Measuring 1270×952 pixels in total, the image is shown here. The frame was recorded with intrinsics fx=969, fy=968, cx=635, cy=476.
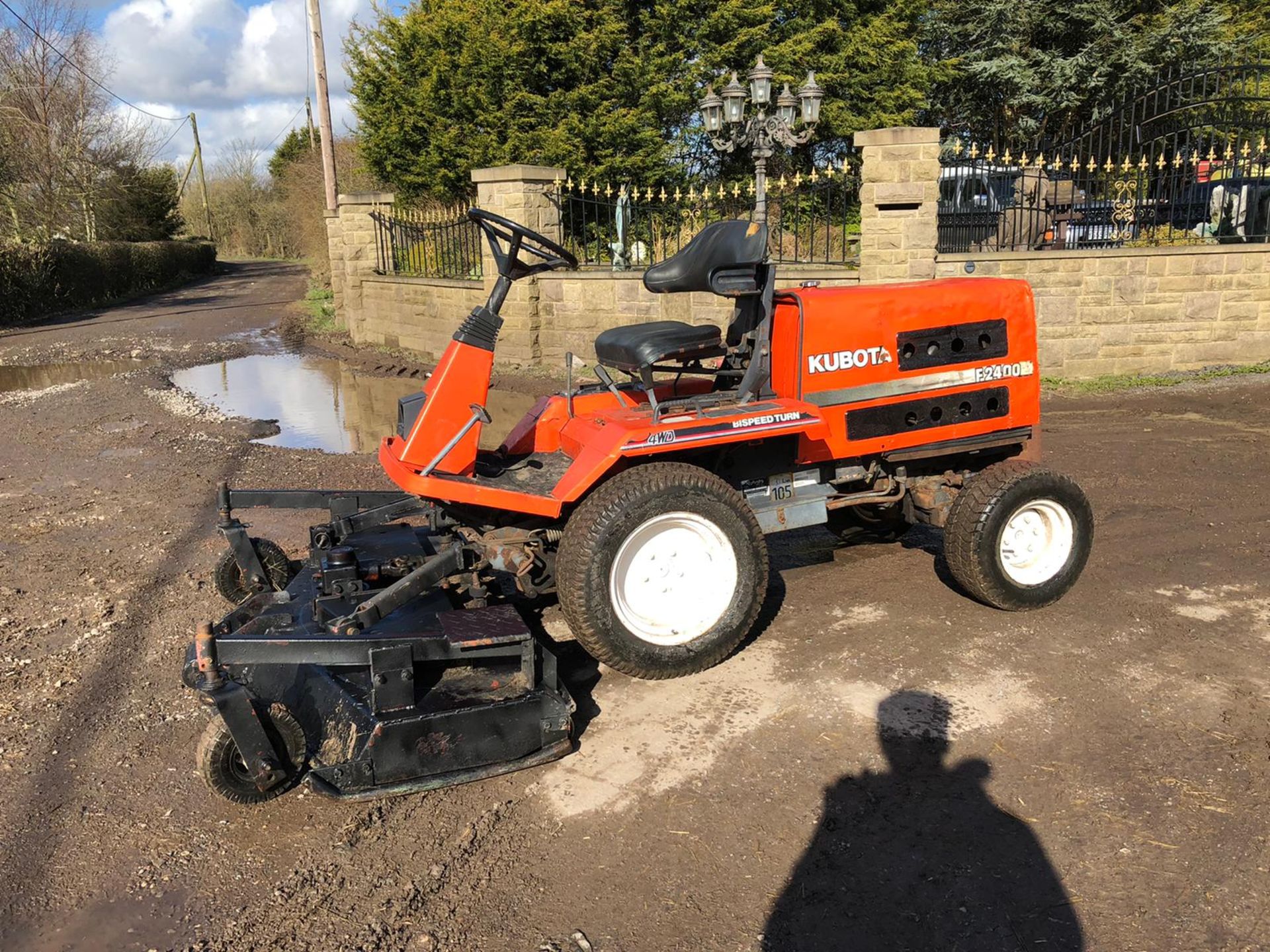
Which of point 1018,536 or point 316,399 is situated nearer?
point 1018,536

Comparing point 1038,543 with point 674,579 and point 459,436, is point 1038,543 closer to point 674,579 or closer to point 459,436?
point 674,579

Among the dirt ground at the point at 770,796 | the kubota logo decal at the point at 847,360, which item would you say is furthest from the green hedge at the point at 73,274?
the kubota logo decal at the point at 847,360

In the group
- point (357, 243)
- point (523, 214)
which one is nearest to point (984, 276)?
point (523, 214)

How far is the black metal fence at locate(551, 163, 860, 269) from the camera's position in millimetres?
11305

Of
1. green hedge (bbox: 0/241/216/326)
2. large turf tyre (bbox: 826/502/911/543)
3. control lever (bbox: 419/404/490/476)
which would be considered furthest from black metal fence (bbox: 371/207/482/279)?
green hedge (bbox: 0/241/216/326)

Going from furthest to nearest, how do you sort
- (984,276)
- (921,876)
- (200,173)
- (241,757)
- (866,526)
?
(200,173), (984,276), (866,526), (241,757), (921,876)

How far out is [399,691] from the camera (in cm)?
308

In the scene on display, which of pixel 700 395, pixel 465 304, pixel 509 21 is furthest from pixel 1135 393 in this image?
pixel 509 21

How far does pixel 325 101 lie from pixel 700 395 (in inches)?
720

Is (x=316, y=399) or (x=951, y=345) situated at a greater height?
(x=951, y=345)

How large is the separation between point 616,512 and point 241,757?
1.48 m

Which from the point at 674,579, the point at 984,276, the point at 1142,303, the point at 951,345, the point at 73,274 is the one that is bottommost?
the point at 674,579

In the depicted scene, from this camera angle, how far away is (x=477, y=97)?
18625 millimetres

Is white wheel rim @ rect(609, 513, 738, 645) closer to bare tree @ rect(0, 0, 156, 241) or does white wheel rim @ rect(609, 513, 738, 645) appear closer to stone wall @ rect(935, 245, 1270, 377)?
stone wall @ rect(935, 245, 1270, 377)
